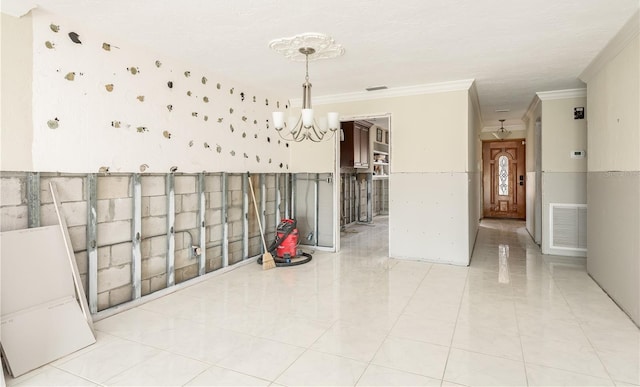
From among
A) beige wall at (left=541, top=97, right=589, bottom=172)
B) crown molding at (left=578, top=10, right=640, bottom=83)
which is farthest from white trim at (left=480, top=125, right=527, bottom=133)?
crown molding at (left=578, top=10, right=640, bottom=83)

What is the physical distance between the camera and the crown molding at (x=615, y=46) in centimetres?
289

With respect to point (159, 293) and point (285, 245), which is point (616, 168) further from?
point (159, 293)

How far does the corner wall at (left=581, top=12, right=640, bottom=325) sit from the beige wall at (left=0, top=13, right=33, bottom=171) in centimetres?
465

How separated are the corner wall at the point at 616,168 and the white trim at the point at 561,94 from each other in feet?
3.62

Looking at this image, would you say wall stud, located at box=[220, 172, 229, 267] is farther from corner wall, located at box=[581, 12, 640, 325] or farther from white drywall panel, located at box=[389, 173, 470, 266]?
corner wall, located at box=[581, 12, 640, 325]

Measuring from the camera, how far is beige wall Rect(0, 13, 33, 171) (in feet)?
8.20

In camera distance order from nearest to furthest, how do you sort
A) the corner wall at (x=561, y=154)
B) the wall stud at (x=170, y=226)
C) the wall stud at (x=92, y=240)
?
1. the wall stud at (x=92, y=240)
2. the wall stud at (x=170, y=226)
3. the corner wall at (x=561, y=154)

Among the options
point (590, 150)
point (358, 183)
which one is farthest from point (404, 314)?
point (358, 183)

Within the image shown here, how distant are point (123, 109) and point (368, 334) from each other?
9.66 feet

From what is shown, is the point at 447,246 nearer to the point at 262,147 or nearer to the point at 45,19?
the point at 262,147

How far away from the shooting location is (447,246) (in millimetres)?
4902

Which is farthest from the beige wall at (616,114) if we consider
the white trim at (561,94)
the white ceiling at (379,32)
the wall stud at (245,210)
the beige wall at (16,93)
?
the beige wall at (16,93)

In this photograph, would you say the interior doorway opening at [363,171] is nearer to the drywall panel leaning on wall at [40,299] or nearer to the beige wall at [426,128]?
the beige wall at [426,128]

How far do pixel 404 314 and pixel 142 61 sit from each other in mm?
3448
